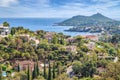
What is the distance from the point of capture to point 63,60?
27.7 meters

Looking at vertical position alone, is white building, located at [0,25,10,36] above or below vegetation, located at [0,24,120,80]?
above

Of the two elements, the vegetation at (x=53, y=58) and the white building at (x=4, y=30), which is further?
the white building at (x=4, y=30)

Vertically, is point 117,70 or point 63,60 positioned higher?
point 117,70

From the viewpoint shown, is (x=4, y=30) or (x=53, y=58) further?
(x=4, y=30)

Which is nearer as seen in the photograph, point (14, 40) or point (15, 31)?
point (14, 40)

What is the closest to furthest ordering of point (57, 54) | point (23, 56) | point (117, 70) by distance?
point (117, 70) → point (23, 56) → point (57, 54)

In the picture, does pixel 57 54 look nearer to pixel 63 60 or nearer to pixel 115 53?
pixel 63 60

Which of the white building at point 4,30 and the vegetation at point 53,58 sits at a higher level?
the white building at point 4,30

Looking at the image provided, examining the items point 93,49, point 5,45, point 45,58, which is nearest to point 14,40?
point 5,45

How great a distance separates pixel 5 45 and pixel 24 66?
14.4ft

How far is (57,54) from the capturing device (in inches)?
1120

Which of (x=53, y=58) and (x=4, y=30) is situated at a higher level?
(x=4, y=30)

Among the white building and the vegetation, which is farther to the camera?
the white building

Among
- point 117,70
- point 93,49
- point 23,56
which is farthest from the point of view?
point 93,49
